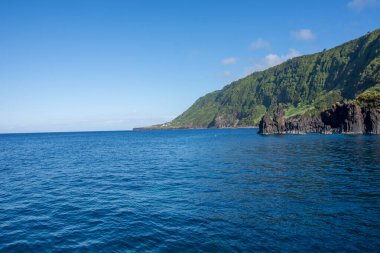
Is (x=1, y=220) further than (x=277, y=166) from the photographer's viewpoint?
No

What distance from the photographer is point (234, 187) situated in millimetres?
41875

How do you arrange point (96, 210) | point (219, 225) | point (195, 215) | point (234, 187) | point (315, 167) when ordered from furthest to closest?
point (315, 167), point (234, 187), point (96, 210), point (195, 215), point (219, 225)

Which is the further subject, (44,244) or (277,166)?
(277,166)

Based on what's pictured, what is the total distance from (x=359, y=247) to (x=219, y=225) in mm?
10857

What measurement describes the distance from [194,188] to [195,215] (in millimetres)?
12782

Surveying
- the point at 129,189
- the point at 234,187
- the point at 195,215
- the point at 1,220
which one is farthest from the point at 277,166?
the point at 1,220

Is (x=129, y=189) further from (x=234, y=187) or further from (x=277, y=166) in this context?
(x=277, y=166)

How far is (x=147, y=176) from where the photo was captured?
5431 cm

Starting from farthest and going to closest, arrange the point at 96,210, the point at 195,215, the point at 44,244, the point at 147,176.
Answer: the point at 147,176 → the point at 96,210 → the point at 195,215 → the point at 44,244

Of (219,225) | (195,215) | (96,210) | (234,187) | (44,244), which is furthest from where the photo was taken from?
(234,187)

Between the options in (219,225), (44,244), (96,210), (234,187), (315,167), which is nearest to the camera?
(44,244)

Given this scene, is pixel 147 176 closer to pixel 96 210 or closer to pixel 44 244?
pixel 96 210

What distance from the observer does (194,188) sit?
42.1 metres

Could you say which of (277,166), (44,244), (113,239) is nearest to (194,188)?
(113,239)
